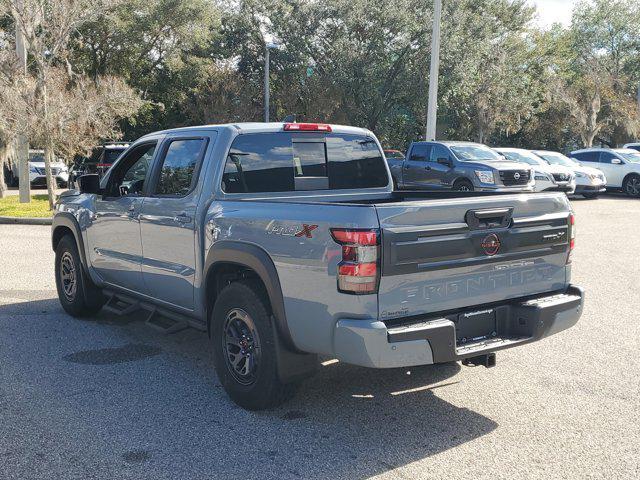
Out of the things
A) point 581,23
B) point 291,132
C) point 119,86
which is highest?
point 581,23

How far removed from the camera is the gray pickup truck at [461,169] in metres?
17.1

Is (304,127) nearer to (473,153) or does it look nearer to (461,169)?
(461,169)

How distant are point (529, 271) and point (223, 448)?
7.35ft

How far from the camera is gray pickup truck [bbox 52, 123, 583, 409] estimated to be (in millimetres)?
3611

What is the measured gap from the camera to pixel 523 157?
828 inches

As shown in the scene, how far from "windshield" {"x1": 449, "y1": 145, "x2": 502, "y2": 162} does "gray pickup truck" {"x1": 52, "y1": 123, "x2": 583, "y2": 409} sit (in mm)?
12851

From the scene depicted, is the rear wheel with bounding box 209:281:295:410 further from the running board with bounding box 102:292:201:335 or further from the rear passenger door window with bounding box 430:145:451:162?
the rear passenger door window with bounding box 430:145:451:162

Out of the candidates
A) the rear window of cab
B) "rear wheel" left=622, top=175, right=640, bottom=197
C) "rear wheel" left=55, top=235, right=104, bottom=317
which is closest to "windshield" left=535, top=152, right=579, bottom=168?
"rear wheel" left=622, top=175, right=640, bottom=197

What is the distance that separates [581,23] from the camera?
173 ft

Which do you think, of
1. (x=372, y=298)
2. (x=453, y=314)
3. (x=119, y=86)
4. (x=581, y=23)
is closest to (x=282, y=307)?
(x=372, y=298)

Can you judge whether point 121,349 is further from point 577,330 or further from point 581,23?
point 581,23

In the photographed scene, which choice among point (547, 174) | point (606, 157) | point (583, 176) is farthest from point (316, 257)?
point (606, 157)

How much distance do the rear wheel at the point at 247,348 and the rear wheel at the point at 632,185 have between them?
2241 centimetres

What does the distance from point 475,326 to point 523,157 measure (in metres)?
18.2
